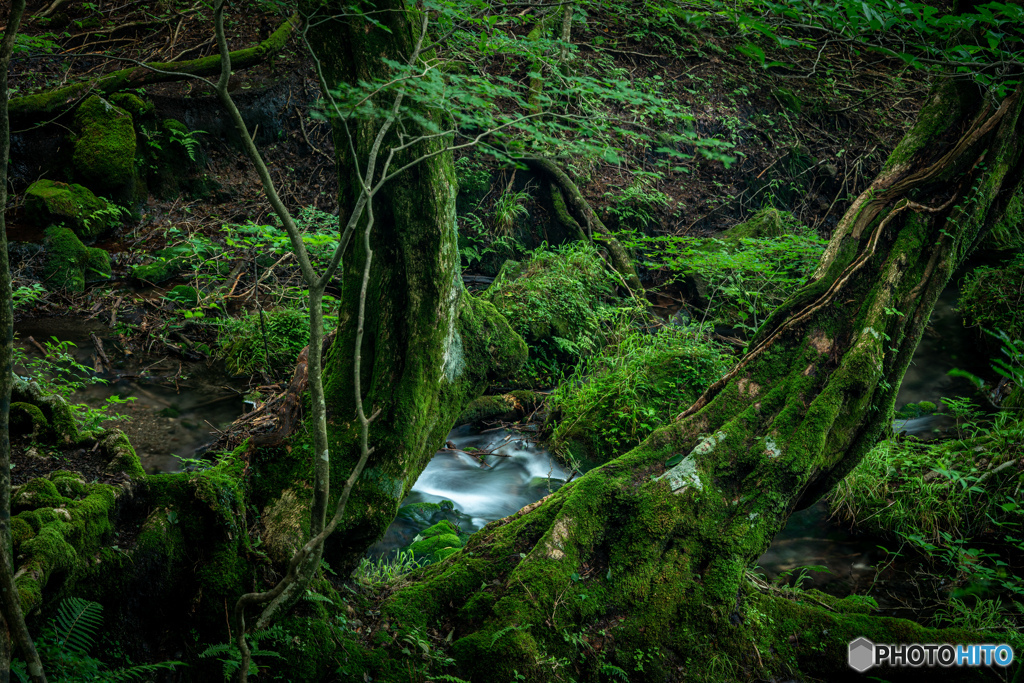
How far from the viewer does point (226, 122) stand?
9773mm

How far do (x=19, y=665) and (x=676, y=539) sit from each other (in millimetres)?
2965

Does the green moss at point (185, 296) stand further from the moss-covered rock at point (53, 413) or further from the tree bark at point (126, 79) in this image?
the moss-covered rock at point (53, 413)

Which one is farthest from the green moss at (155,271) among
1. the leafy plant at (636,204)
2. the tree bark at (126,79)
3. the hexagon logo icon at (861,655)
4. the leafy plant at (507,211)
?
the hexagon logo icon at (861,655)

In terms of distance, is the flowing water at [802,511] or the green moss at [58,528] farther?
the flowing water at [802,511]

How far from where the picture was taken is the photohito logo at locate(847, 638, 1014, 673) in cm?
325

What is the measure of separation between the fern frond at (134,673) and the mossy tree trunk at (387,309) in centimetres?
97

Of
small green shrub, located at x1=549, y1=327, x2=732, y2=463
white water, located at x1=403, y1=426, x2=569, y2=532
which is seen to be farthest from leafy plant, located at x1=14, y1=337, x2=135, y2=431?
small green shrub, located at x1=549, y1=327, x2=732, y2=463

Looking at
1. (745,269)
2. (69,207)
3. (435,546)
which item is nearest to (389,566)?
(435,546)

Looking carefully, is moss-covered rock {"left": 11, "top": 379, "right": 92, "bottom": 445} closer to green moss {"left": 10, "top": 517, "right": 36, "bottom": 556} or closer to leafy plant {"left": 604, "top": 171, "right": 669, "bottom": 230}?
green moss {"left": 10, "top": 517, "right": 36, "bottom": 556}

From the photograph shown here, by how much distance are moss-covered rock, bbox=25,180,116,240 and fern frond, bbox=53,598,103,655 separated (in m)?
7.28

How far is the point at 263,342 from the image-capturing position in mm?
6605

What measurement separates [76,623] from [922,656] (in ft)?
13.6

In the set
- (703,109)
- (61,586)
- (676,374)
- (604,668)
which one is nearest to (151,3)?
(703,109)

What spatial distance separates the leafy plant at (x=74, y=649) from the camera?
1956 millimetres
